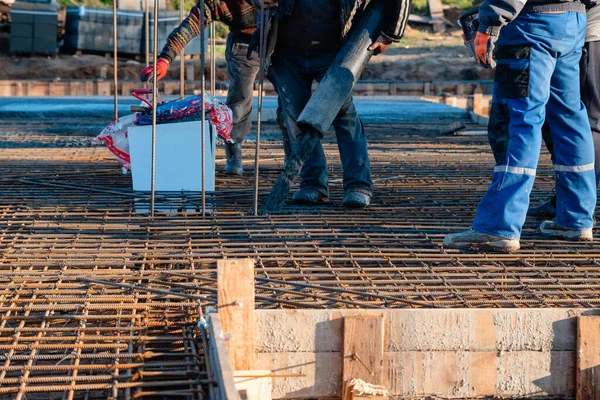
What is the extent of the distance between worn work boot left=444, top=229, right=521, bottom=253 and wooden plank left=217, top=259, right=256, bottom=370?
1482 millimetres

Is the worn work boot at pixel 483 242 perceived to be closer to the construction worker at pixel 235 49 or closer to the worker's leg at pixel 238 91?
the construction worker at pixel 235 49

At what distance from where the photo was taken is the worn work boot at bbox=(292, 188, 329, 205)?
516 cm

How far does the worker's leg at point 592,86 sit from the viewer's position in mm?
4508

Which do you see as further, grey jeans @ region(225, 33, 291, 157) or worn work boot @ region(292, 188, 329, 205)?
grey jeans @ region(225, 33, 291, 157)

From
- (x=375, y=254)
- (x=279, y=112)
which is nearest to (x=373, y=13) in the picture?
(x=279, y=112)

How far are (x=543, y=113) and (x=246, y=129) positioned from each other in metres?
2.86

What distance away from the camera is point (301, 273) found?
3.77 meters

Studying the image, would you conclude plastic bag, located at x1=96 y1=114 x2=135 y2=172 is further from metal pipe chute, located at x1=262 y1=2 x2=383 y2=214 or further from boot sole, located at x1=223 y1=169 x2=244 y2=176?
metal pipe chute, located at x1=262 y1=2 x2=383 y2=214

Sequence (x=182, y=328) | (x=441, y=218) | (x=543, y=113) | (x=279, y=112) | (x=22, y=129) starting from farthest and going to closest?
(x=22, y=129) < (x=279, y=112) < (x=441, y=218) < (x=543, y=113) < (x=182, y=328)

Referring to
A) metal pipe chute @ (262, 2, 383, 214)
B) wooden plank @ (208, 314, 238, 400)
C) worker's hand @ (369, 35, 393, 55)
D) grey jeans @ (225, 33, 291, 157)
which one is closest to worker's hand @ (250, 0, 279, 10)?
metal pipe chute @ (262, 2, 383, 214)

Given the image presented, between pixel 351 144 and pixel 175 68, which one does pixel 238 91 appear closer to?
pixel 351 144

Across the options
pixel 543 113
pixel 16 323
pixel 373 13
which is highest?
pixel 373 13

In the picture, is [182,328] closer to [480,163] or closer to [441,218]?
[441,218]

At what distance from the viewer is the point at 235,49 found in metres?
6.21
